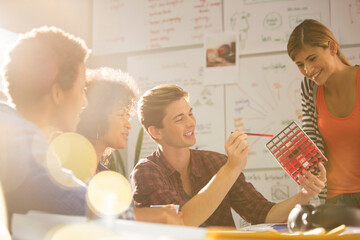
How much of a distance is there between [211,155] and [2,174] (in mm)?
1144

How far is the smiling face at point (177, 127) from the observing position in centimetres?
158

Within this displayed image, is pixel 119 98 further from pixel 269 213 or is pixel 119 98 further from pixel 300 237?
pixel 300 237

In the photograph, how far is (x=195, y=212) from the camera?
126 centimetres

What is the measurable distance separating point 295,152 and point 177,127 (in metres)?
0.52

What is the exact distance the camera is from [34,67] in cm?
76

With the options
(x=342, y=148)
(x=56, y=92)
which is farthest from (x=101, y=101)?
(x=342, y=148)

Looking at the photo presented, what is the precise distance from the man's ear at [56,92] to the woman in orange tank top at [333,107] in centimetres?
112

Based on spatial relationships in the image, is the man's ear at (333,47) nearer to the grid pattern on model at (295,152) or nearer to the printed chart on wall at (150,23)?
the grid pattern on model at (295,152)

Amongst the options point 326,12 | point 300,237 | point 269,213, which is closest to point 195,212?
point 269,213

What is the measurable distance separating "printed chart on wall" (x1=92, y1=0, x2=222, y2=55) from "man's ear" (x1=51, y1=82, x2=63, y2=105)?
2060 mm

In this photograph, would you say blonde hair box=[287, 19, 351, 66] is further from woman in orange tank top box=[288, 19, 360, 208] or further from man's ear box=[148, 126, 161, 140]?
man's ear box=[148, 126, 161, 140]

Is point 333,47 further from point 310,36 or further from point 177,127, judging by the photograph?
point 177,127

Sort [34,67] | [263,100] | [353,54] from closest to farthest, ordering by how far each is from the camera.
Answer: [34,67], [353,54], [263,100]

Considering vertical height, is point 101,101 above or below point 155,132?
above
